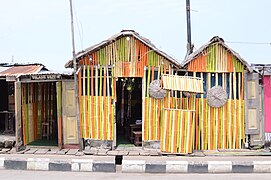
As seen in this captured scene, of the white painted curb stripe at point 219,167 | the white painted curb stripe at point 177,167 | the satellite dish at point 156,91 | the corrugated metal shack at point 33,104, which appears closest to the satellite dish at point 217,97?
the satellite dish at point 156,91

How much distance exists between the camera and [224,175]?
9.13 meters

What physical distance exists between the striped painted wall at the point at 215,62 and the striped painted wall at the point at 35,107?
5.95 m

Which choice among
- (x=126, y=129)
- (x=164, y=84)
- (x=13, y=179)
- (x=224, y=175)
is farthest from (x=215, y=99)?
(x=13, y=179)

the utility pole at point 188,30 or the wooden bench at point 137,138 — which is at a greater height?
the utility pole at point 188,30

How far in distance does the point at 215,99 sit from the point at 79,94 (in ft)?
15.0

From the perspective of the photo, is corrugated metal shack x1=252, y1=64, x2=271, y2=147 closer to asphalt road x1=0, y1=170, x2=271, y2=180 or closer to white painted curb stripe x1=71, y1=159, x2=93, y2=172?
asphalt road x1=0, y1=170, x2=271, y2=180

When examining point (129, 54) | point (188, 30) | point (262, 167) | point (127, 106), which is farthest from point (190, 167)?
point (188, 30)

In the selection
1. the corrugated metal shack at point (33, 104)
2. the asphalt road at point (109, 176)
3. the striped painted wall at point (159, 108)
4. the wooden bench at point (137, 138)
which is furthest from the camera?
the wooden bench at point (137, 138)

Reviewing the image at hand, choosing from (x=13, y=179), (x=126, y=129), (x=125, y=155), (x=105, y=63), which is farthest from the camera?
(x=126, y=129)

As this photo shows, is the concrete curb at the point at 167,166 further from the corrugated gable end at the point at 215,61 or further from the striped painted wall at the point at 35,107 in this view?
the striped painted wall at the point at 35,107

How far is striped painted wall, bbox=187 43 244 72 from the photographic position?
11875 millimetres

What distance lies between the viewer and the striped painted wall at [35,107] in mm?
12766

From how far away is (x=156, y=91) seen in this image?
1159 cm

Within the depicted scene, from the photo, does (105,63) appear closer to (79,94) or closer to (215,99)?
(79,94)
